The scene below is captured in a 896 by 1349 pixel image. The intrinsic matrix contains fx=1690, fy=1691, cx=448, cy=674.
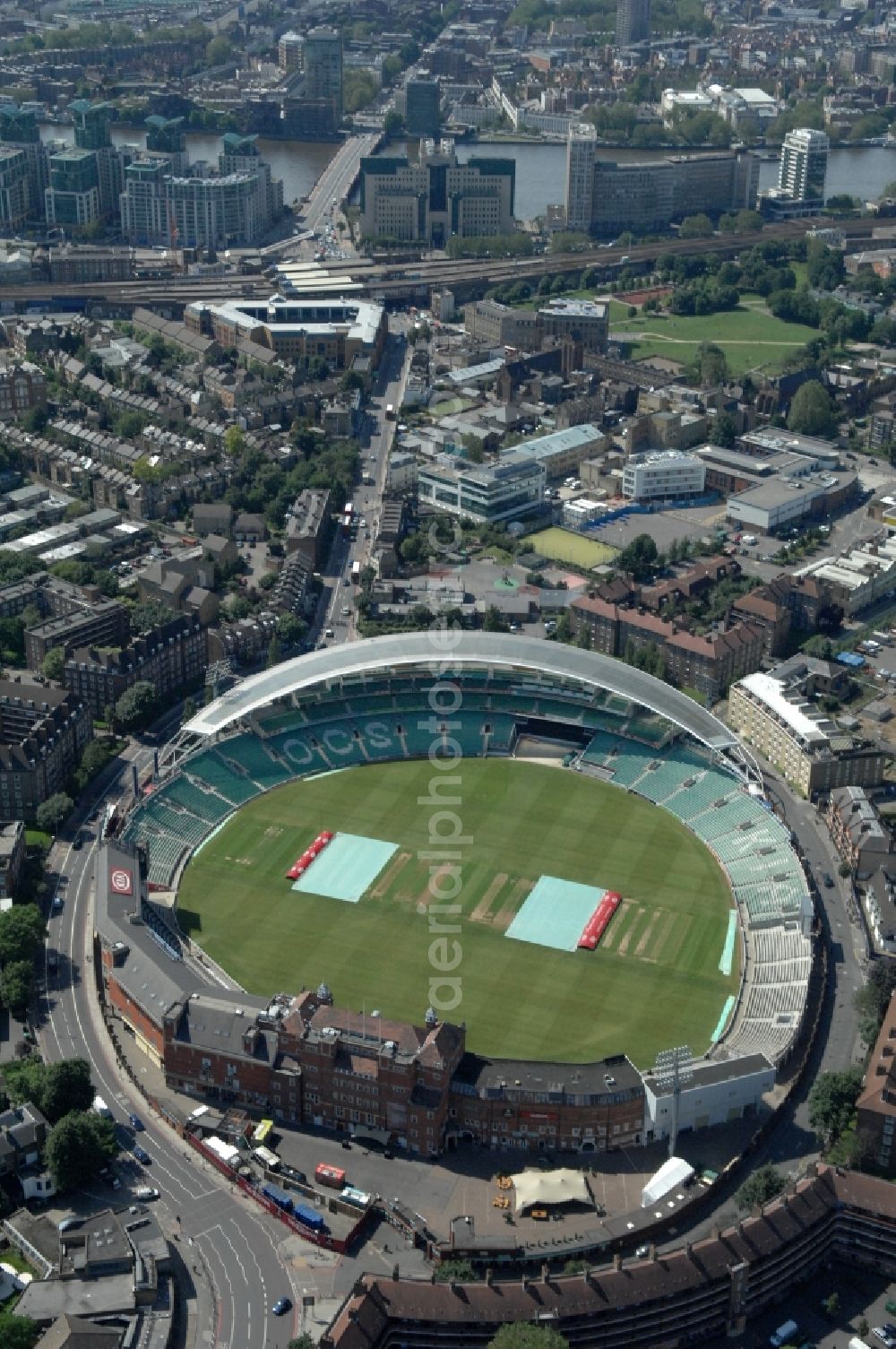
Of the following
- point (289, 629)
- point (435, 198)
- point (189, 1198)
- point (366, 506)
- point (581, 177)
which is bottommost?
point (189, 1198)

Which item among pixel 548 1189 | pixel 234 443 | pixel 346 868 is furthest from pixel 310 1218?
pixel 234 443

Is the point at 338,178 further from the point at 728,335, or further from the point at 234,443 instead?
the point at 234,443

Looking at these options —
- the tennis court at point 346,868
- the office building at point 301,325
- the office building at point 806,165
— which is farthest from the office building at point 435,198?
the tennis court at point 346,868

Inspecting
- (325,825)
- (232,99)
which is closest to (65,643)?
(325,825)

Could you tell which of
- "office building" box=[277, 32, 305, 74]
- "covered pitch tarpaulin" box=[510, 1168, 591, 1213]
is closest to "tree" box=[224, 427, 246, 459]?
"covered pitch tarpaulin" box=[510, 1168, 591, 1213]

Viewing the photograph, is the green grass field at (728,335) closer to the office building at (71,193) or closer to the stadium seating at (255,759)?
the office building at (71,193)

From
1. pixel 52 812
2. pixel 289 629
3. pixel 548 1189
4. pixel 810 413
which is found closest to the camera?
pixel 548 1189
